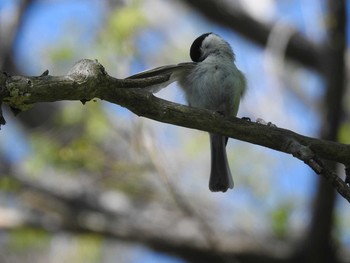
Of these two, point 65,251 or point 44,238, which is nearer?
point 44,238

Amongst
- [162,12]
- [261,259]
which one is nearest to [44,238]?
[261,259]

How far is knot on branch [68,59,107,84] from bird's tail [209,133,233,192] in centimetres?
155

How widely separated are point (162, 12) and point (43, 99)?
7.55 meters

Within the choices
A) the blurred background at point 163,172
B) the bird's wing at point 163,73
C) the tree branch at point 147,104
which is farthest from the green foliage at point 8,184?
the tree branch at point 147,104

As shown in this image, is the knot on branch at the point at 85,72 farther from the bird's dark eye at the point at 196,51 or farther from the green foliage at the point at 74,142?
the green foliage at the point at 74,142

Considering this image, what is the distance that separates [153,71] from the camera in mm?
2875

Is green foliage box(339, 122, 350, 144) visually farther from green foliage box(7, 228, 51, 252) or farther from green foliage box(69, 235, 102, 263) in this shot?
green foliage box(7, 228, 51, 252)

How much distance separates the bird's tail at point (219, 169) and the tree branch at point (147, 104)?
3.95 feet

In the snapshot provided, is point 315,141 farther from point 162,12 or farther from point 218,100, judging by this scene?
point 162,12

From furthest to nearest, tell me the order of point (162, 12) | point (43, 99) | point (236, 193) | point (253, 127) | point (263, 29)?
point (162, 12) → point (236, 193) → point (263, 29) → point (253, 127) → point (43, 99)

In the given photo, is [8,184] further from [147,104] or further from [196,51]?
[147,104]

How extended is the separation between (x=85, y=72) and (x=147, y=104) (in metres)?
0.29

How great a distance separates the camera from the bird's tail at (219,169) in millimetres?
3832

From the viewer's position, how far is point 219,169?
3938 mm
